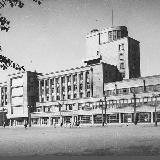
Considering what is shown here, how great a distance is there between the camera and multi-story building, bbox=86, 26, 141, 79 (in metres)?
106

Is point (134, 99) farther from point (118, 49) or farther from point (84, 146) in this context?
point (84, 146)

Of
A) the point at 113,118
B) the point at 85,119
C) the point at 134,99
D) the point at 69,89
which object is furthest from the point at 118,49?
the point at 134,99

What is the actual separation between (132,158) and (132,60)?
9768 centimetres

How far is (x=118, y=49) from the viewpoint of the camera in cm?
10888

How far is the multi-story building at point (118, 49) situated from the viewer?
10650 centimetres

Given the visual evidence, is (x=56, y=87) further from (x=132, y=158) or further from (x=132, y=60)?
(x=132, y=158)

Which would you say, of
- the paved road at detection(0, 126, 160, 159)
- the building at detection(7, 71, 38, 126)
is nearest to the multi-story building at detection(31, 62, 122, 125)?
the building at detection(7, 71, 38, 126)

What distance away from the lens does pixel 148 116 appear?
73875 millimetres

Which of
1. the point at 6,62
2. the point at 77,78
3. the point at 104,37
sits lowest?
the point at 6,62

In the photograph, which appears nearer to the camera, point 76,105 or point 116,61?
point 76,105

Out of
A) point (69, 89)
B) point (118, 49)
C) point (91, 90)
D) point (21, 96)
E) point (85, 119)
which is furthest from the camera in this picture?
point (21, 96)

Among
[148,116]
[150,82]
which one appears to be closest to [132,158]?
[148,116]

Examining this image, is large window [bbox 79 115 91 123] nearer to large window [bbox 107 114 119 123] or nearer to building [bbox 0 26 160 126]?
building [bbox 0 26 160 126]

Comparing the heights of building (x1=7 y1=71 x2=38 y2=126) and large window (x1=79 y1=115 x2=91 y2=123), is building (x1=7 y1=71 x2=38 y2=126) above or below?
above
